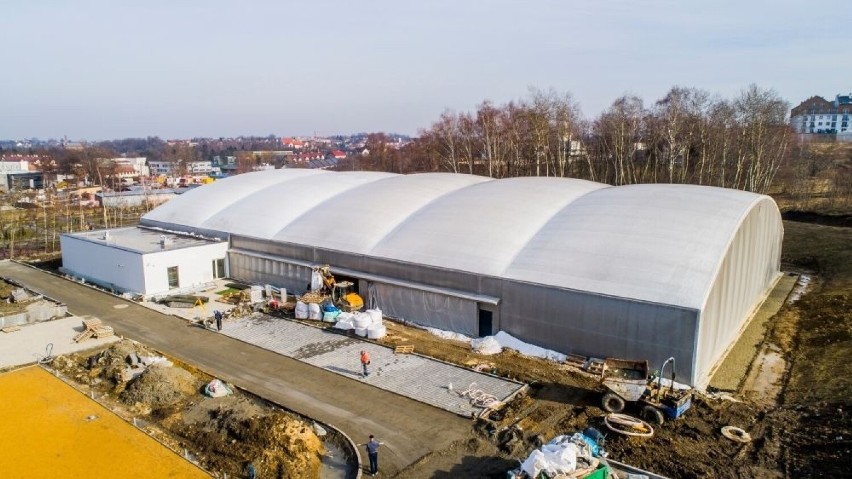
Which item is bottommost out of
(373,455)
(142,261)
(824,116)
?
(373,455)

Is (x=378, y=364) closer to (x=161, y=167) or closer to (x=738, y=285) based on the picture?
(x=738, y=285)

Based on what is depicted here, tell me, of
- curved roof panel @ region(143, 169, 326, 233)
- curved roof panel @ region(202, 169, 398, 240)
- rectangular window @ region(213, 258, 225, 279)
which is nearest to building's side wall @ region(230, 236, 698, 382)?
curved roof panel @ region(202, 169, 398, 240)

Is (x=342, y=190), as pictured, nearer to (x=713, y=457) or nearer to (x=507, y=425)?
(x=507, y=425)

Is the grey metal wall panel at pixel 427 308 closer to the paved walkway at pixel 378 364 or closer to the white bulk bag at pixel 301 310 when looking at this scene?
the paved walkway at pixel 378 364

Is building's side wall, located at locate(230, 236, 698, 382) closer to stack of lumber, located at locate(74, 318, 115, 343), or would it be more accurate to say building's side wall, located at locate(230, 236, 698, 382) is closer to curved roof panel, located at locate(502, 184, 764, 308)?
curved roof panel, located at locate(502, 184, 764, 308)

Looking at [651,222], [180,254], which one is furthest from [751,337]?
[180,254]

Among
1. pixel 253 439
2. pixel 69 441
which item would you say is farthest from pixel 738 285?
pixel 69 441
